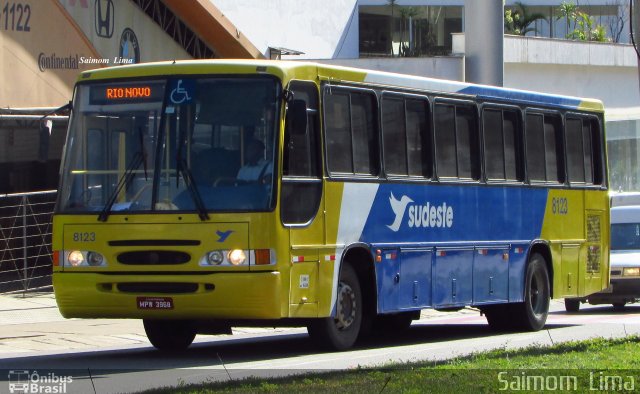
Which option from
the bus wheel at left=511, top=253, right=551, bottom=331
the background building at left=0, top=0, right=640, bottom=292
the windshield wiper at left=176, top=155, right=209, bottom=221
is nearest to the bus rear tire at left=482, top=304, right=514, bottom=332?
the bus wheel at left=511, top=253, right=551, bottom=331

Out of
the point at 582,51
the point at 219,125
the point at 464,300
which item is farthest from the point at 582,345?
the point at 582,51

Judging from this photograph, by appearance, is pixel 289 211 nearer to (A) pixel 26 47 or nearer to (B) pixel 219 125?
(B) pixel 219 125

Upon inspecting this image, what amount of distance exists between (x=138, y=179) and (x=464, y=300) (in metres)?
5.17

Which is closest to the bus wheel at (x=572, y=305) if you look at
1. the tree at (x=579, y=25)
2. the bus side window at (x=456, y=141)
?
the bus side window at (x=456, y=141)

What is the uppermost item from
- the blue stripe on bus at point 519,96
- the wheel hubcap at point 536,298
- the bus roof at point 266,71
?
the blue stripe on bus at point 519,96

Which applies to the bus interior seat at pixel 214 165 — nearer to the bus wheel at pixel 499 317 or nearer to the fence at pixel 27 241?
the bus wheel at pixel 499 317

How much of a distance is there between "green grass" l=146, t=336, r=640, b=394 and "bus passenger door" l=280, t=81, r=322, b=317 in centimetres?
172

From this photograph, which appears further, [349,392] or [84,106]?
[84,106]

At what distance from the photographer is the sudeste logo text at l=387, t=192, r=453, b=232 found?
15336 mm

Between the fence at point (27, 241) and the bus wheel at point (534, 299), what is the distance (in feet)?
→ 27.7

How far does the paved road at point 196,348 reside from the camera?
1224 cm

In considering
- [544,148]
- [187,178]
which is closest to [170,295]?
[187,178]

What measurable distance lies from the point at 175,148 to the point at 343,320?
2783 mm

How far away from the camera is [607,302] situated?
24.1m
